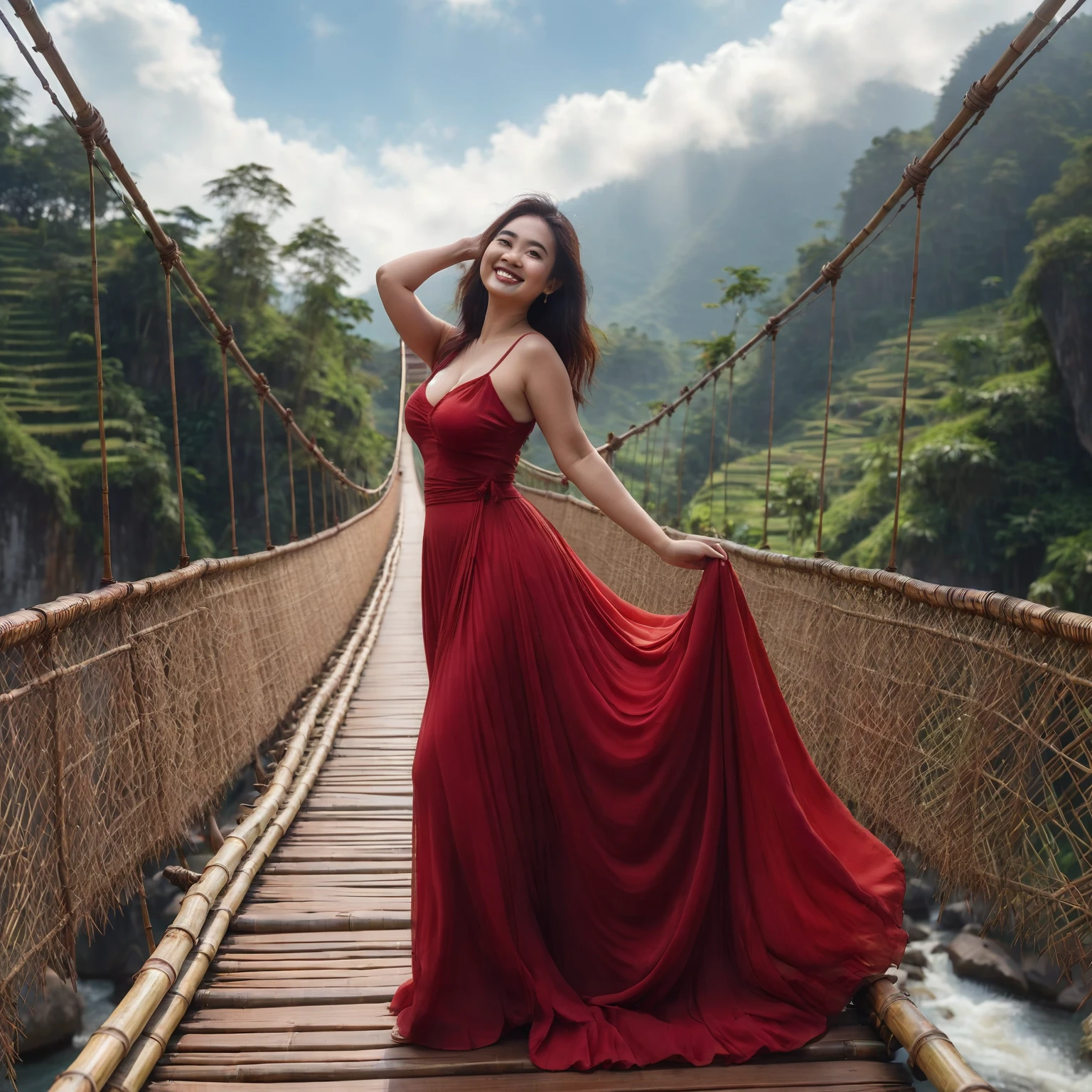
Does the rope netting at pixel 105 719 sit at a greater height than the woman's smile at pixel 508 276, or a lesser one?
lesser

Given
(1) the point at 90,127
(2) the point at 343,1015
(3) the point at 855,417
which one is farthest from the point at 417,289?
(3) the point at 855,417

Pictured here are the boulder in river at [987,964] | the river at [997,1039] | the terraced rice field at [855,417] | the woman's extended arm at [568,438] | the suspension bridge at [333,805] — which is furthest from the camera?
the terraced rice field at [855,417]

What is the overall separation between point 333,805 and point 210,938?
0.86 m

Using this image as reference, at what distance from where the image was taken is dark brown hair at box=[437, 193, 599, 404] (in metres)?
1.51

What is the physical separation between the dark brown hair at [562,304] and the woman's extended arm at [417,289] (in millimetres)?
46

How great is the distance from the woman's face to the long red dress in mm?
161

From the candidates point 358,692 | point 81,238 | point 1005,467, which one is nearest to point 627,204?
point 81,238

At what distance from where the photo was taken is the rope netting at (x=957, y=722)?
120 centimetres

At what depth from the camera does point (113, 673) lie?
155 cm

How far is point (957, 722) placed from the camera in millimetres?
1437

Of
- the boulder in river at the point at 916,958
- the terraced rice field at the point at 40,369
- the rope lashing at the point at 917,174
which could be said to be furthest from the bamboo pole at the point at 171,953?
the terraced rice field at the point at 40,369

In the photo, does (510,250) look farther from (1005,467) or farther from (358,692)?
(1005,467)

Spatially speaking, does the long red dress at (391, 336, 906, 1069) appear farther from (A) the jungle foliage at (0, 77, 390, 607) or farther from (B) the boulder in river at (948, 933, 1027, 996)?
(A) the jungle foliage at (0, 77, 390, 607)

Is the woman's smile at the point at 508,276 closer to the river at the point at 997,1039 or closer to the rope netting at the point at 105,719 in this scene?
the rope netting at the point at 105,719
